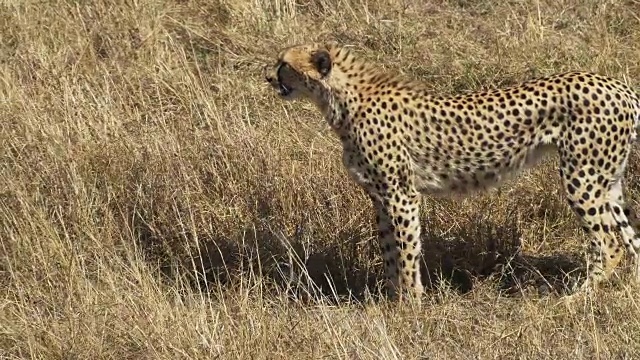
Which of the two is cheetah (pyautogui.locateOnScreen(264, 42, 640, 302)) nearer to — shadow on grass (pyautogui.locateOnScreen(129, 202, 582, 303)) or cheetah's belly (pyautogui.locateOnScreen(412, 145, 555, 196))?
cheetah's belly (pyautogui.locateOnScreen(412, 145, 555, 196))

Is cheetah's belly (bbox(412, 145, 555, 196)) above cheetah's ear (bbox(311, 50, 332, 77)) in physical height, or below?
below

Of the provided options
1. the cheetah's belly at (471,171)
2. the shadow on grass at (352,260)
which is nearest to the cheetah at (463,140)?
the cheetah's belly at (471,171)

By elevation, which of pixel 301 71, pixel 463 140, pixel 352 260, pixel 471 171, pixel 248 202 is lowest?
pixel 352 260

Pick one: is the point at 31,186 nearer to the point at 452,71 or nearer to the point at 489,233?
the point at 489,233

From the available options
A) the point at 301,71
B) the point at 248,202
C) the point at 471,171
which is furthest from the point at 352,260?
the point at 301,71

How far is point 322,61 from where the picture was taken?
183 inches

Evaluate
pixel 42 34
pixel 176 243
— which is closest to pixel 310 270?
pixel 176 243

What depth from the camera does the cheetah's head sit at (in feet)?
15.3

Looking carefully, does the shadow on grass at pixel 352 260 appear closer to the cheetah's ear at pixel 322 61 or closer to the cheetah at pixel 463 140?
the cheetah at pixel 463 140

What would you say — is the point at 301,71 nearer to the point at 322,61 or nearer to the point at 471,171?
the point at 322,61

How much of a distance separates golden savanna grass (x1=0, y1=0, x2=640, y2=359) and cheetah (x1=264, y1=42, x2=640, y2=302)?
217 millimetres

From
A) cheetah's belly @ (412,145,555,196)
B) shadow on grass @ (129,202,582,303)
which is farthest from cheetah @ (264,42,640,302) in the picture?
shadow on grass @ (129,202,582,303)

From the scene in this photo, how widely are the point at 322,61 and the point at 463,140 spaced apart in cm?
57

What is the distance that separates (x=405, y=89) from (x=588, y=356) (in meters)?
1.24
